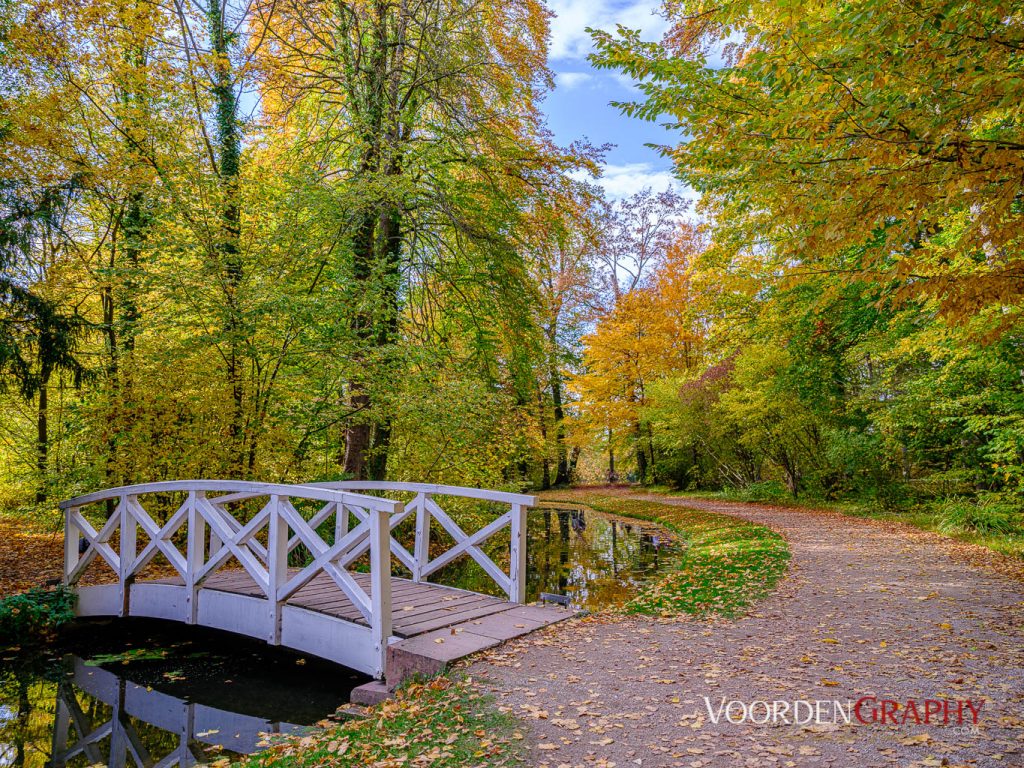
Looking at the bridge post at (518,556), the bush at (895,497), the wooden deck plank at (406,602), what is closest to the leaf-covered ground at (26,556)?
the wooden deck plank at (406,602)

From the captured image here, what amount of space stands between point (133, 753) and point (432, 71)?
31.2 feet

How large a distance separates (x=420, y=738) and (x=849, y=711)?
8.05 feet

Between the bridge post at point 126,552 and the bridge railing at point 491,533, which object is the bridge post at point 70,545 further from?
the bridge railing at point 491,533

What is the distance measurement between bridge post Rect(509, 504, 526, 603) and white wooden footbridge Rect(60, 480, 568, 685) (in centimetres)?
1

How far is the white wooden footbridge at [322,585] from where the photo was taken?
4.63 meters

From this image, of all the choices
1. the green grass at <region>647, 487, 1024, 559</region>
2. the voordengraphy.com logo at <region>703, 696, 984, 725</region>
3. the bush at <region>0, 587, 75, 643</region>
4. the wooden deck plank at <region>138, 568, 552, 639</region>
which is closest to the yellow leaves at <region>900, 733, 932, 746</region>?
the voordengraphy.com logo at <region>703, 696, 984, 725</region>

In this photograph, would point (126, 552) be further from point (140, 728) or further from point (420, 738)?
point (420, 738)

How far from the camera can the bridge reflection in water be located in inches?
176

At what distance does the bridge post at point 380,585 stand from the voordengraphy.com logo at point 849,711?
7.87 feet

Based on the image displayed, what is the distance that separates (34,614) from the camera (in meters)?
6.82

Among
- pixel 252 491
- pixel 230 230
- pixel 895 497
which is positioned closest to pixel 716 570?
pixel 252 491

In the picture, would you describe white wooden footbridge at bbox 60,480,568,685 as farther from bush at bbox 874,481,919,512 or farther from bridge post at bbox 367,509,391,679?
bush at bbox 874,481,919,512

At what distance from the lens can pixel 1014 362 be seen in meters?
8.41

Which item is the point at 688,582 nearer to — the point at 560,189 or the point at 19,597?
the point at 560,189
